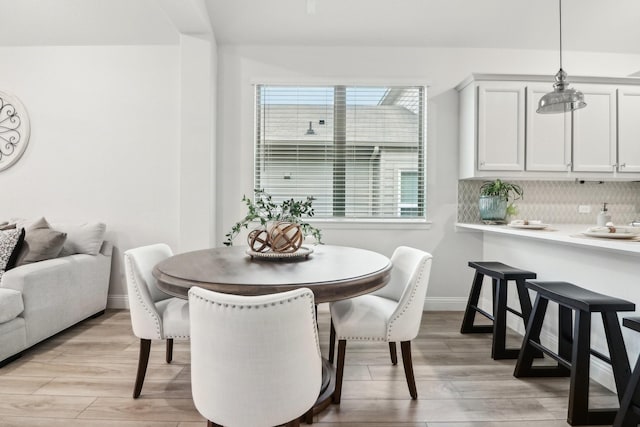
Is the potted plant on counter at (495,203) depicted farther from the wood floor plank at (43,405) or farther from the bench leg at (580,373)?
the wood floor plank at (43,405)

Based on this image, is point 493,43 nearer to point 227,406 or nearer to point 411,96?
point 411,96

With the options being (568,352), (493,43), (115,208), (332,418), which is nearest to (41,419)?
(332,418)

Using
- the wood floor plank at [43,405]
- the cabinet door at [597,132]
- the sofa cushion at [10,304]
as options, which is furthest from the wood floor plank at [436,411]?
the cabinet door at [597,132]

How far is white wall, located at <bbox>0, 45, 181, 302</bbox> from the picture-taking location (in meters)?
3.41

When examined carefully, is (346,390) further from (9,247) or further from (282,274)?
(9,247)

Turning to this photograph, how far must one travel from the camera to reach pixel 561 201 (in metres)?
3.50

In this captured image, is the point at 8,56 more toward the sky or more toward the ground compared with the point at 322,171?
more toward the sky

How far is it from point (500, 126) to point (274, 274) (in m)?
2.69

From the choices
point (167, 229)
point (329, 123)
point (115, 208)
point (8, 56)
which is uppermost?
point (8, 56)

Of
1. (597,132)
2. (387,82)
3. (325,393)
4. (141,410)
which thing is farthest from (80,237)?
(597,132)

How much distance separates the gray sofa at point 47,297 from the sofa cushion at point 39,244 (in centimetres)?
7

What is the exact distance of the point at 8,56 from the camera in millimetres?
3438

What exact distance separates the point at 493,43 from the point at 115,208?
13.6 feet

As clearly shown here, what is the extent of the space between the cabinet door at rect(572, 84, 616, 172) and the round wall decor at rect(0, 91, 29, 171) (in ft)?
17.6
